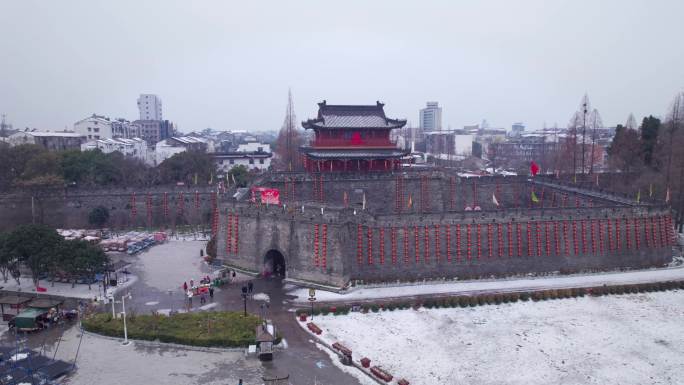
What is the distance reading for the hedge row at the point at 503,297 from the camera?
26.1m

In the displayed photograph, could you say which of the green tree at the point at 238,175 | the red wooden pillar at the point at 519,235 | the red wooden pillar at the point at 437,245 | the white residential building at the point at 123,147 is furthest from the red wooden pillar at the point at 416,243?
the white residential building at the point at 123,147

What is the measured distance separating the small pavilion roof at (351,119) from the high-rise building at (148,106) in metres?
144

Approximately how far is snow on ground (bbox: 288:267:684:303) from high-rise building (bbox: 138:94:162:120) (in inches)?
6239

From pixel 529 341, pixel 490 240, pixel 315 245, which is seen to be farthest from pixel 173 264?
pixel 529 341

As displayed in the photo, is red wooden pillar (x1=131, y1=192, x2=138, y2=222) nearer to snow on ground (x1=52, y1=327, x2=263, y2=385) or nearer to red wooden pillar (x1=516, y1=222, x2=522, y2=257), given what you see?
snow on ground (x1=52, y1=327, x2=263, y2=385)

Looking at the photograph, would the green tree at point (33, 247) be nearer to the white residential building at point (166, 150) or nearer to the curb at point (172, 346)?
the curb at point (172, 346)

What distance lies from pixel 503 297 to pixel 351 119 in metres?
20.6

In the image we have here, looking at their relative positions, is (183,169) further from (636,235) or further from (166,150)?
(636,235)

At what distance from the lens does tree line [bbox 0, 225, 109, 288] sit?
1109 inches

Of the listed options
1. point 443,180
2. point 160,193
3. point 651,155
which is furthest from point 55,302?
point 651,155

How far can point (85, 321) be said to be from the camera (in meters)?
23.7

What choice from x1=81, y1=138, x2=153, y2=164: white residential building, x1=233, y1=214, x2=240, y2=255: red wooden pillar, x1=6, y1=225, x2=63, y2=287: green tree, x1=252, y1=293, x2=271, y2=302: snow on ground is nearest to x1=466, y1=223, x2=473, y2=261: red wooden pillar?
x1=252, y1=293, x2=271, y2=302: snow on ground

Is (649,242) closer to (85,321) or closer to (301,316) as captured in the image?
(301,316)

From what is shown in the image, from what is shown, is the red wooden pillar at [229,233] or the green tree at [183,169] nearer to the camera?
the red wooden pillar at [229,233]
